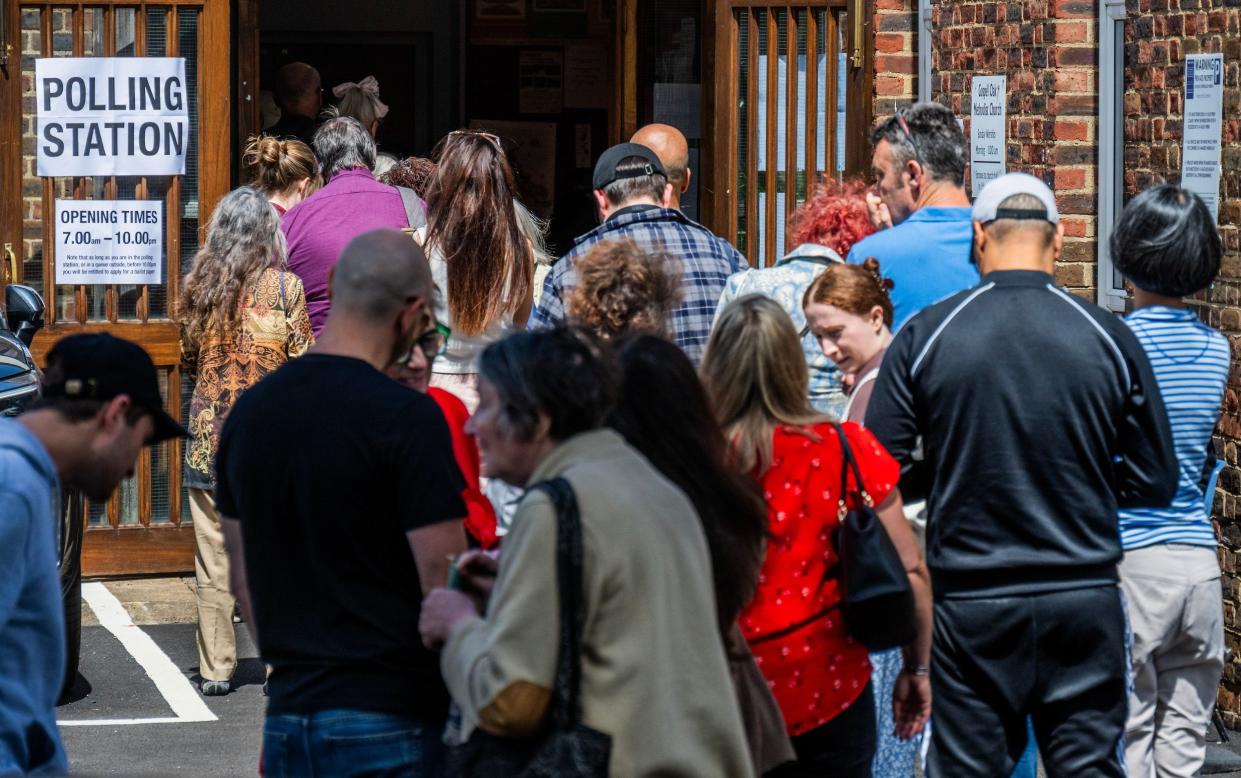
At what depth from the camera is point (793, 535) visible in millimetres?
4000

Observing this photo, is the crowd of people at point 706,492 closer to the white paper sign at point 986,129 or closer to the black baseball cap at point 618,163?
the black baseball cap at point 618,163

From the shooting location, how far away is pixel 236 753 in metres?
6.41

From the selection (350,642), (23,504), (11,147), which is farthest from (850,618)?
(11,147)

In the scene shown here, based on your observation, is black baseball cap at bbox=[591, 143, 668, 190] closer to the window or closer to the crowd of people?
the crowd of people

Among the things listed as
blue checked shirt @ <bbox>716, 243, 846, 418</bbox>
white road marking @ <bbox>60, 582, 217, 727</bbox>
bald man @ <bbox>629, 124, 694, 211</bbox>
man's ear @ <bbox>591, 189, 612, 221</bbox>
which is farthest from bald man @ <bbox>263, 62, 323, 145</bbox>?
blue checked shirt @ <bbox>716, 243, 846, 418</bbox>

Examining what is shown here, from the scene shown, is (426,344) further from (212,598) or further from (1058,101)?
(1058,101)

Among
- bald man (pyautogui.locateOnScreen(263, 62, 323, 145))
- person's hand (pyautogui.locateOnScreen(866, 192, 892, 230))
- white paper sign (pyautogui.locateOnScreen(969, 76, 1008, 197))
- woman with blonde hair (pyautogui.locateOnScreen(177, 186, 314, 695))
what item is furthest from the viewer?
bald man (pyautogui.locateOnScreen(263, 62, 323, 145))

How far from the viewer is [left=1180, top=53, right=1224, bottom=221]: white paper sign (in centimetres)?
647

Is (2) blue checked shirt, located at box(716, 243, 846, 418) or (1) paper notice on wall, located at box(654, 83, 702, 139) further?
(1) paper notice on wall, located at box(654, 83, 702, 139)

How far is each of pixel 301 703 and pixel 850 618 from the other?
121 cm

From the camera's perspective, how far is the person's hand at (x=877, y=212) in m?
5.83

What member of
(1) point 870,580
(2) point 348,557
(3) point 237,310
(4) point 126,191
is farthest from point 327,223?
(2) point 348,557

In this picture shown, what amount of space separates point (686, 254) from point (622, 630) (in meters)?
3.04

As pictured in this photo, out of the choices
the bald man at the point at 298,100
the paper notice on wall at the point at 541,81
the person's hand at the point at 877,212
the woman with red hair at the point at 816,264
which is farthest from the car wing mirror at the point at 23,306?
the paper notice on wall at the point at 541,81
